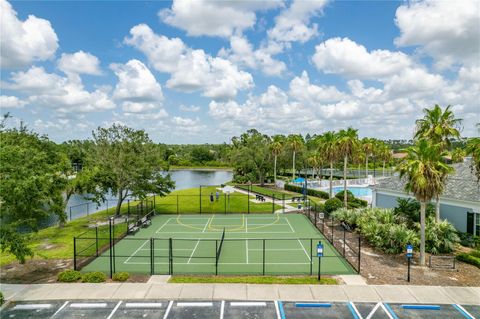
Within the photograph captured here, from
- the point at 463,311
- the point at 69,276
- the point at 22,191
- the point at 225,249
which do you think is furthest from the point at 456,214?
the point at 22,191

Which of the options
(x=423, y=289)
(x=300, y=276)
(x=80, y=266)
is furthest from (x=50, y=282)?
(x=423, y=289)

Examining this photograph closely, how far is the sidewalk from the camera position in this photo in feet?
50.8

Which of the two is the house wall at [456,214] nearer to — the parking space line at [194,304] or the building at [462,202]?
the building at [462,202]

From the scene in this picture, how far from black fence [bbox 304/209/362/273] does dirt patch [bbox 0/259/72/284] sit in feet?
52.6

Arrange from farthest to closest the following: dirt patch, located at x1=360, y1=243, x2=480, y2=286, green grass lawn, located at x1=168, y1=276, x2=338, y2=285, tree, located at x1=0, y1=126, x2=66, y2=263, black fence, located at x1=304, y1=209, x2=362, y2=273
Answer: black fence, located at x1=304, y1=209, x2=362, y2=273 < dirt patch, located at x1=360, y1=243, x2=480, y2=286 < green grass lawn, located at x1=168, y1=276, x2=338, y2=285 < tree, located at x1=0, y1=126, x2=66, y2=263

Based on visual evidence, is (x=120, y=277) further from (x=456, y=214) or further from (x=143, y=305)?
(x=456, y=214)

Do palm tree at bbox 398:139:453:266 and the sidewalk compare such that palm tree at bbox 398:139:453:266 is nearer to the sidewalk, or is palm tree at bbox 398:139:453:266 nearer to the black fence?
the black fence

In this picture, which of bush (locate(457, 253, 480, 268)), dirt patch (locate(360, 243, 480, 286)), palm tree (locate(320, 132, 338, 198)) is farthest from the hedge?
bush (locate(457, 253, 480, 268))

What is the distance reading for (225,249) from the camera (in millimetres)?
24094

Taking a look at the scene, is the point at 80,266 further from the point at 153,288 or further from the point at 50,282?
the point at 153,288

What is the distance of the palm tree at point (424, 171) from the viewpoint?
1917 centimetres

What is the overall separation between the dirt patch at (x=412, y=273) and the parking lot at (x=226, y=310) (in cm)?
268

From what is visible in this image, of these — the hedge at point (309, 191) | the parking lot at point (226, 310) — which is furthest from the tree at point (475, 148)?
the hedge at point (309, 191)

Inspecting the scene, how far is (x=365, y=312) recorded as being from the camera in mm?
14250
